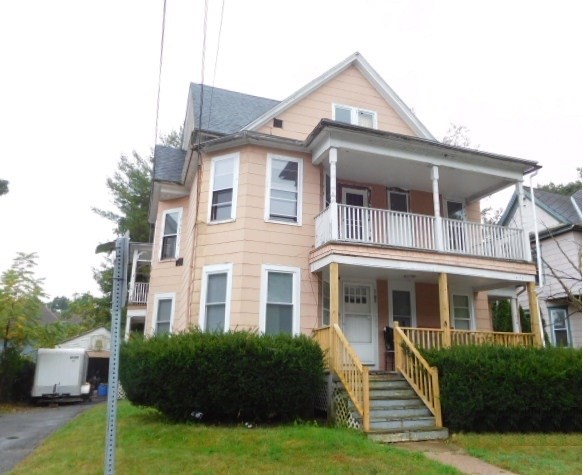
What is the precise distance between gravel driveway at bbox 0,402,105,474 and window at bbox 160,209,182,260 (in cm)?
588

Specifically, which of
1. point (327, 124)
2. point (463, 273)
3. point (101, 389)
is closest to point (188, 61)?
point (327, 124)

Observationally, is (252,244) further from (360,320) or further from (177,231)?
(177,231)

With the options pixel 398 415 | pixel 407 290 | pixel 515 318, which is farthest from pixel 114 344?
pixel 515 318

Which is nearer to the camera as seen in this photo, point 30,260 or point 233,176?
point 233,176

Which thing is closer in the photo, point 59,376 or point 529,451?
point 529,451

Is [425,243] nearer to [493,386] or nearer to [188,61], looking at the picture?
[493,386]

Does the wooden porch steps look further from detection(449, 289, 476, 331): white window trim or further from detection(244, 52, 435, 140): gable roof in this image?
detection(244, 52, 435, 140): gable roof

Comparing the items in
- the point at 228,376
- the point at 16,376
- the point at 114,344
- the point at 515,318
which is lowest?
the point at 16,376

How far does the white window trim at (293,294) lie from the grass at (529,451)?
4.59 m

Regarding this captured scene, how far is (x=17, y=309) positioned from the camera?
19844 mm

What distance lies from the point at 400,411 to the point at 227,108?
1048 centimetres

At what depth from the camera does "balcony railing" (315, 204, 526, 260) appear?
39.3 ft

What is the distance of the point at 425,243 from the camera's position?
42.0ft

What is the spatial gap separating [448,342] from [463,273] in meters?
1.90
